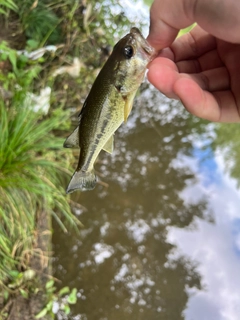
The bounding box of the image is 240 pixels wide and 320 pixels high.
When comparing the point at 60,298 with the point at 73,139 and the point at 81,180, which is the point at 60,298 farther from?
the point at 73,139

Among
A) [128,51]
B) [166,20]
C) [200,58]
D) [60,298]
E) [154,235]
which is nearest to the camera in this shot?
[128,51]

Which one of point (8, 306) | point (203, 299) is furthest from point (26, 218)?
point (203, 299)

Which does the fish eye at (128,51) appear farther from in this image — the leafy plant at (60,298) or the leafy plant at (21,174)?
the leafy plant at (60,298)

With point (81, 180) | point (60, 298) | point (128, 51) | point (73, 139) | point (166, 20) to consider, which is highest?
point (166, 20)

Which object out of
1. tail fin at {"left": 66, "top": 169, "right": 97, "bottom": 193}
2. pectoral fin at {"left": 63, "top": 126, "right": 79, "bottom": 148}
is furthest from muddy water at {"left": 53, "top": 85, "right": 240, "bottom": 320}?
pectoral fin at {"left": 63, "top": 126, "right": 79, "bottom": 148}

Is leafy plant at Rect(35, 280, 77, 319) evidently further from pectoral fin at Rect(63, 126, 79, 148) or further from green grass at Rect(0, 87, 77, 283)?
pectoral fin at Rect(63, 126, 79, 148)

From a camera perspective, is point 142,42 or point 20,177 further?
point 20,177

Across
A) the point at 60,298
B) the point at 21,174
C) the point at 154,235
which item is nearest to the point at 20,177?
the point at 21,174

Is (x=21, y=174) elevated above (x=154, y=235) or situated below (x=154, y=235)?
above
